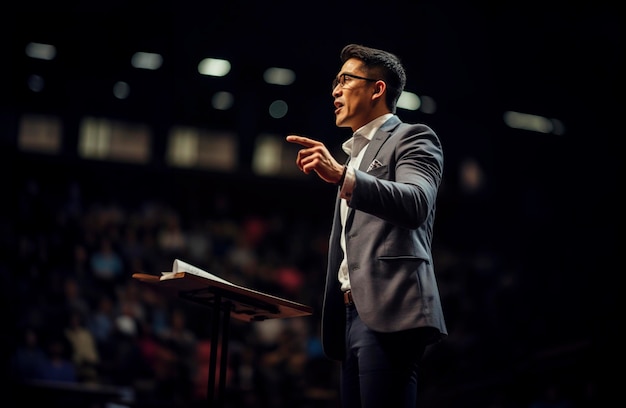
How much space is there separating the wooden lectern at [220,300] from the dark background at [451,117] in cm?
292

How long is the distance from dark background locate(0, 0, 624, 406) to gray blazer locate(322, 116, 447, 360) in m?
3.11

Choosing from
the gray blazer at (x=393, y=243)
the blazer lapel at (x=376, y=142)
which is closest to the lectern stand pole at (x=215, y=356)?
the gray blazer at (x=393, y=243)

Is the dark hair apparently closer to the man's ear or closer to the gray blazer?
the man's ear

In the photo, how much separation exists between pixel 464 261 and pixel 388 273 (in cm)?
832

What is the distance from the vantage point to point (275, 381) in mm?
6293

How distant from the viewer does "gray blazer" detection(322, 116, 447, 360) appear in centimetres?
178

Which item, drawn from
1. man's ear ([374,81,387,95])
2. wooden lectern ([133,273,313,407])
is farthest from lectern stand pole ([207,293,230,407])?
man's ear ([374,81,387,95])

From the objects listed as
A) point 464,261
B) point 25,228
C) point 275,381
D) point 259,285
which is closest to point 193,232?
point 259,285

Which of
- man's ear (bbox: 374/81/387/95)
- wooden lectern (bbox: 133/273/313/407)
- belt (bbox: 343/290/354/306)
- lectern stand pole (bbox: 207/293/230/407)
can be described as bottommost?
lectern stand pole (bbox: 207/293/230/407)

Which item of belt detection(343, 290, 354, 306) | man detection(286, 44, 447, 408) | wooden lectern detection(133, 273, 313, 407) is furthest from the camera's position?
wooden lectern detection(133, 273, 313, 407)

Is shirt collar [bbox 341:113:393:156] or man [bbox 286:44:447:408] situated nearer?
man [bbox 286:44:447:408]

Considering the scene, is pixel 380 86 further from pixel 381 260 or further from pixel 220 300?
pixel 220 300

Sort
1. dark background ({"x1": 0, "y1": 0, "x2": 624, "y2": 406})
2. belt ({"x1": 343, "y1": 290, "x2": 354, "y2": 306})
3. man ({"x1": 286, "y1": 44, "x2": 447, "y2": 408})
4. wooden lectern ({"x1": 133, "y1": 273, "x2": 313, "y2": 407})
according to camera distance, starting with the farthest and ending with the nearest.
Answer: dark background ({"x1": 0, "y1": 0, "x2": 624, "y2": 406}), wooden lectern ({"x1": 133, "y1": 273, "x2": 313, "y2": 407}), belt ({"x1": 343, "y1": 290, "x2": 354, "y2": 306}), man ({"x1": 286, "y1": 44, "x2": 447, "y2": 408})

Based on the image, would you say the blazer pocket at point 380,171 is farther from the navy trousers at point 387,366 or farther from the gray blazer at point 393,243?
the navy trousers at point 387,366
